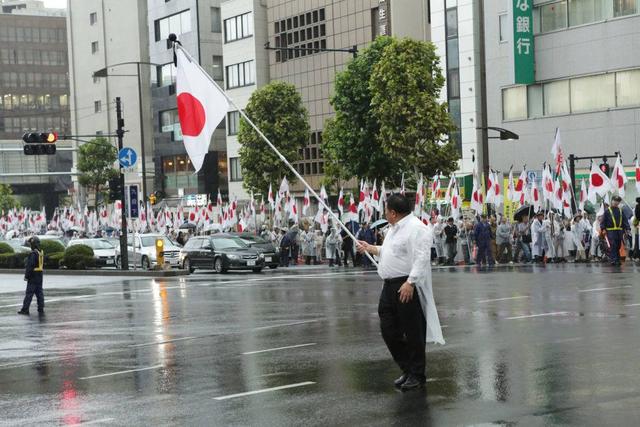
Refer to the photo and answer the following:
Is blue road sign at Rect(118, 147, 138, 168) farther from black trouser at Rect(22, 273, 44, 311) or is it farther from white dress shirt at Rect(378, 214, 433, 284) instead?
white dress shirt at Rect(378, 214, 433, 284)

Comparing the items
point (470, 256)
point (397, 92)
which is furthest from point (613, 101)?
point (470, 256)

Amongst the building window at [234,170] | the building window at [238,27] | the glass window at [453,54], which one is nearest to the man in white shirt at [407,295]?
the glass window at [453,54]

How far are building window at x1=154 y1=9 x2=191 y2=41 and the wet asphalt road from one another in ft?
221

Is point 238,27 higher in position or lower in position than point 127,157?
higher

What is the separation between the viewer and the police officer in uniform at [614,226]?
2942 centimetres

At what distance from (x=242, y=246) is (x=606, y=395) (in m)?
Answer: 29.5

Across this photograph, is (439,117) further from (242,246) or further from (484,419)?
(484,419)

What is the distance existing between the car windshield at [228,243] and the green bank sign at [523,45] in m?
18.0

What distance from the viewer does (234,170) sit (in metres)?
83.1

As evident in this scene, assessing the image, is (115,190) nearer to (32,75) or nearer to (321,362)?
(321,362)

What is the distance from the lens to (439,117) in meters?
48.6

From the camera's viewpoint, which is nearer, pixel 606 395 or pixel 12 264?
pixel 606 395

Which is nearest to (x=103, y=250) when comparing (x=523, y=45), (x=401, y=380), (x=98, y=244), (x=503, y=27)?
(x=98, y=244)

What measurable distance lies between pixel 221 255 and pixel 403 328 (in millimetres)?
27874
